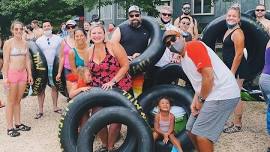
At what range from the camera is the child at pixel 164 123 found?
543cm

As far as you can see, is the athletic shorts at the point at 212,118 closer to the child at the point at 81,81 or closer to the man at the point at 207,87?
the man at the point at 207,87

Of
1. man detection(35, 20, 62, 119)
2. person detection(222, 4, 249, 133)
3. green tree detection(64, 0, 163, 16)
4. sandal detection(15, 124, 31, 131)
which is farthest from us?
green tree detection(64, 0, 163, 16)

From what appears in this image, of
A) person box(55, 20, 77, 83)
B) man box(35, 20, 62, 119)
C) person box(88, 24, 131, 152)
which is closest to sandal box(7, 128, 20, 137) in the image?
man box(35, 20, 62, 119)

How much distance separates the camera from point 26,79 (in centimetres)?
671

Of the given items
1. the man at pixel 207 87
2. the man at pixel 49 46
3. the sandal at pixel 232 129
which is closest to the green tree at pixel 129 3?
the man at pixel 49 46

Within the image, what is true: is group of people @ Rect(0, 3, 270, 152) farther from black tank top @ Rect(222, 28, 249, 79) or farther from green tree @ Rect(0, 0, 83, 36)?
green tree @ Rect(0, 0, 83, 36)

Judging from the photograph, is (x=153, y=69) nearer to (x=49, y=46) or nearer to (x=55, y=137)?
(x=55, y=137)

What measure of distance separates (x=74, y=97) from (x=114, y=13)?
1987cm

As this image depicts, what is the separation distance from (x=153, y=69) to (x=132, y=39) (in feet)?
1.95

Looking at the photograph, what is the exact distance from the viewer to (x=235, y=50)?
19.4 feet

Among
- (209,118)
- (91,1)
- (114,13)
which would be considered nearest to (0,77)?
(91,1)

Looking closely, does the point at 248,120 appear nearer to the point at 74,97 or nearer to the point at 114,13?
the point at 74,97

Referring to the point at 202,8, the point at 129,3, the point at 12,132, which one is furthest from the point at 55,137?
the point at 202,8

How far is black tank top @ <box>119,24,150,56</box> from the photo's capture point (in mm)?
6430
